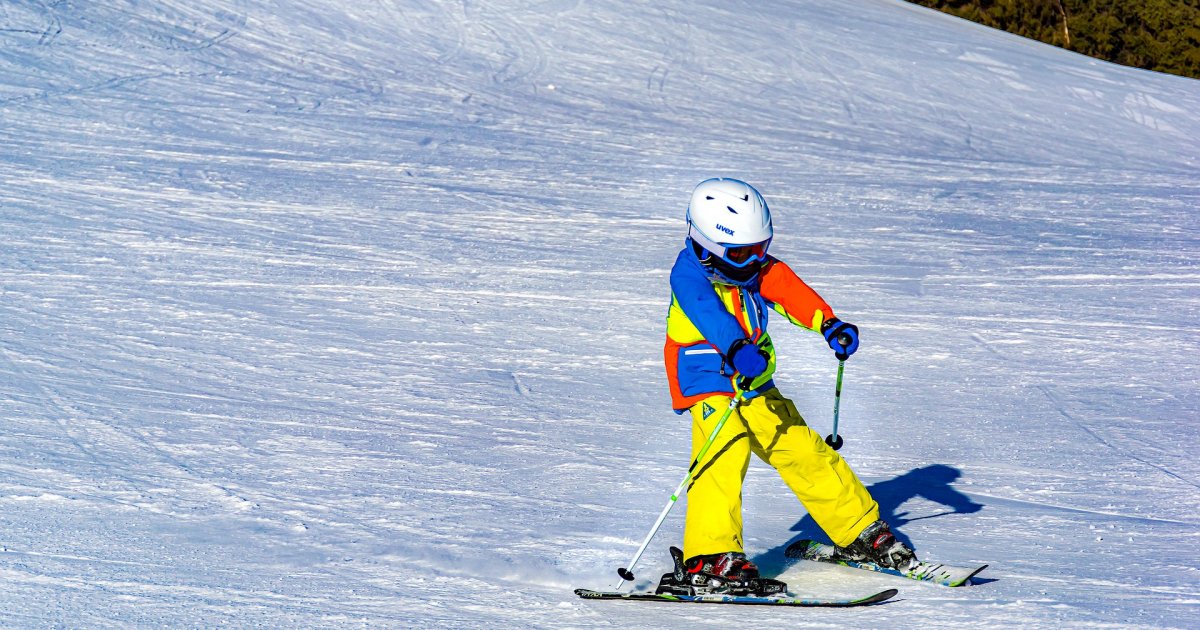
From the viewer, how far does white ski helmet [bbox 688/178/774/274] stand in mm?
3768

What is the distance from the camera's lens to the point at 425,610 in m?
3.71

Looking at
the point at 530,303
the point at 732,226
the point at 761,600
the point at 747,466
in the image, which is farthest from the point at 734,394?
the point at 530,303

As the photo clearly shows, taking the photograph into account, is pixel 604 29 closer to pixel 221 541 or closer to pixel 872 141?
pixel 872 141

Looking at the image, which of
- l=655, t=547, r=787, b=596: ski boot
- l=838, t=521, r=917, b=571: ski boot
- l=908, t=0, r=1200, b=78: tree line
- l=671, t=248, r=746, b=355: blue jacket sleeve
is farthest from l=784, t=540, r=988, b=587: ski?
l=908, t=0, r=1200, b=78: tree line

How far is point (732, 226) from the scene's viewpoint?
148 inches

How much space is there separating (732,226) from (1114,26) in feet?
42.5

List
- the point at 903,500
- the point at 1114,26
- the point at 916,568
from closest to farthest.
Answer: the point at 916,568 → the point at 903,500 → the point at 1114,26

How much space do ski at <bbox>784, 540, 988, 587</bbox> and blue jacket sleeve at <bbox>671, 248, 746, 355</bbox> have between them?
89cm

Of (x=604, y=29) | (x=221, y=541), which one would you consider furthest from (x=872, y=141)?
(x=221, y=541)

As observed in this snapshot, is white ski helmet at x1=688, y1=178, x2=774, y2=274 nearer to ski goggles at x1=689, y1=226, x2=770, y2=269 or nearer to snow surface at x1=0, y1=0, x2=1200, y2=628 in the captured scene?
ski goggles at x1=689, y1=226, x2=770, y2=269

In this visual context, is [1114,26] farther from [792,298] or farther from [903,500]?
[792,298]

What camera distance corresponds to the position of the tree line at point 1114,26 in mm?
14844

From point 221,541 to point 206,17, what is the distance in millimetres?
8909

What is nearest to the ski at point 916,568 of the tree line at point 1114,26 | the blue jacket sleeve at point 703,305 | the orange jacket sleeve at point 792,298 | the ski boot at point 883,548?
the ski boot at point 883,548
